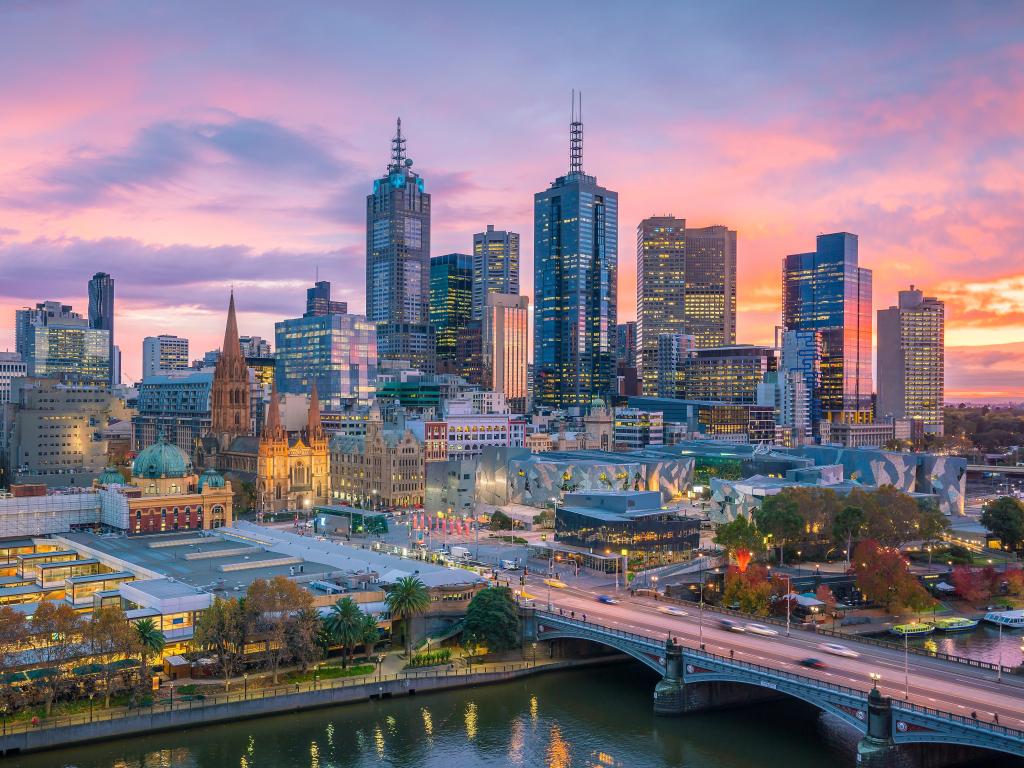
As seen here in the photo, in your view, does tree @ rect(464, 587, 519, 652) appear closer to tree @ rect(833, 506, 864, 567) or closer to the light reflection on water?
the light reflection on water

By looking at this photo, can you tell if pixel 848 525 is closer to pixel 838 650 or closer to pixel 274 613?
pixel 838 650

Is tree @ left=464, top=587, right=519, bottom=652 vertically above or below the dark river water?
above

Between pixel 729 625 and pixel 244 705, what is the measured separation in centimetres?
5307

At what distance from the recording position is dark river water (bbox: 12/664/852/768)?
273ft

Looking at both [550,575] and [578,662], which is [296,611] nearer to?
[578,662]

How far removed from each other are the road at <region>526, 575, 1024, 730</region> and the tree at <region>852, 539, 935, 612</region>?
29560 millimetres

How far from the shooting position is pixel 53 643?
89562 millimetres

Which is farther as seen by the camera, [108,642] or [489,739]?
[108,642]

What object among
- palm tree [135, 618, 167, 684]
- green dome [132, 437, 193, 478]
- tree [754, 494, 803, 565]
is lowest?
palm tree [135, 618, 167, 684]

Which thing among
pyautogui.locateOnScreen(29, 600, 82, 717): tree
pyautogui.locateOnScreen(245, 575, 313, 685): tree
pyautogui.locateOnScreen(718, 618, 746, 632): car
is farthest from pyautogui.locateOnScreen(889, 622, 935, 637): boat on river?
pyautogui.locateOnScreen(29, 600, 82, 717): tree

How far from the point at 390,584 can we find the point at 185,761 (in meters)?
37.8

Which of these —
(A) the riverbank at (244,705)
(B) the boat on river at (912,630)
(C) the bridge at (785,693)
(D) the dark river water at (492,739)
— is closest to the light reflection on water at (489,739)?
(D) the dark river water at (492,739)

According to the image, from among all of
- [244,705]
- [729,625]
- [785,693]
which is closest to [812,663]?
[785,693]

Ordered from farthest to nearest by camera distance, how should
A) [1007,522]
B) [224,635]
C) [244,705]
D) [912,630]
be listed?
[1007,522] → [912,630] → [224,635] → [244,705]
